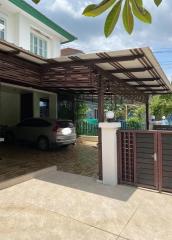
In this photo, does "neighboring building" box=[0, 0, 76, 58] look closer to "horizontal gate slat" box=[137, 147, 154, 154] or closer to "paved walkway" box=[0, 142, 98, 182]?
"paved walkway" box=[0, 142, 98, 182]

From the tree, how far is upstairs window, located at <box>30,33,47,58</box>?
41.7ft

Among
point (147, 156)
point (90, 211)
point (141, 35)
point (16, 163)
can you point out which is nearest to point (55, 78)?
point (16, 163)

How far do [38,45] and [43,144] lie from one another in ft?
19.9

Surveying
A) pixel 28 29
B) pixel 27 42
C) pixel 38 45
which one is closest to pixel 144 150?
pixel 27 42

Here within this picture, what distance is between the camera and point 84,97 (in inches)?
635

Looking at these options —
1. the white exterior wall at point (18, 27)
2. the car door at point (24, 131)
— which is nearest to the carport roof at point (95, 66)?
the car door at point (24, 131)

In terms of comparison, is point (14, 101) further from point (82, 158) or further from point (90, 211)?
point (90, 211)

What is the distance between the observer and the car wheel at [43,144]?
11.1m

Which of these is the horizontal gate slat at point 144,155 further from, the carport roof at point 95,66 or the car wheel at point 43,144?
the car wheel at point 43,144

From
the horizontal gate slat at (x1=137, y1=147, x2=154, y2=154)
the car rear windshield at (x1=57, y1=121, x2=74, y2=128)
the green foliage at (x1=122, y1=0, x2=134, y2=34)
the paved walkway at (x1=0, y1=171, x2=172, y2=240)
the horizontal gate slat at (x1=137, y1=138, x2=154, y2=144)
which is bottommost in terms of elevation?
the paved walkway at (x1=0, y1=171, x2=172, y2=240)

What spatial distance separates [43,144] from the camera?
11.2 m

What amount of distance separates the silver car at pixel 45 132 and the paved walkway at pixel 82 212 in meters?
4.83

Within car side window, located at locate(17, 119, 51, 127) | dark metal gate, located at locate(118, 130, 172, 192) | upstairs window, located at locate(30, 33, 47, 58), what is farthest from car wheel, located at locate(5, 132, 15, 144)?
dark metal gate, located at locate(118, 130, 172, 192)

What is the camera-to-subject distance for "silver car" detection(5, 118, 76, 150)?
10805 millimetres
